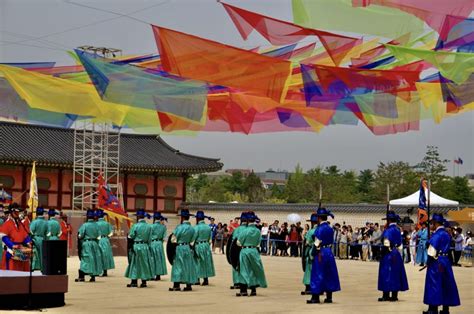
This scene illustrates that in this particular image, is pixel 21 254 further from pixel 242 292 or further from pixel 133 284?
pixel 242 292

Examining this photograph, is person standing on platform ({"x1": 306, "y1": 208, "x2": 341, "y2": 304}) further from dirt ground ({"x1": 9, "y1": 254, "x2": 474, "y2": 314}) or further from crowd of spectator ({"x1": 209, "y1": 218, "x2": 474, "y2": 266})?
crowd of spectator ({"x1": 209, "y1": 218, "x2": 474, "y2": 266})

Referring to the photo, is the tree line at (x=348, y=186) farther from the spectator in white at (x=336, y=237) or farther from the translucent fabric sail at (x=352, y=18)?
the translucent fabric sail at (x=352, y=18)

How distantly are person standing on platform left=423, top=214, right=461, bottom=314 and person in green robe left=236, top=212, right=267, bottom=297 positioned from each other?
4479 millimetres

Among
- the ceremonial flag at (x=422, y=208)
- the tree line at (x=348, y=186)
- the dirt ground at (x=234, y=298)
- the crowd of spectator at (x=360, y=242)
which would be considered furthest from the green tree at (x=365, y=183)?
the dirt ground at (x=234, y=298)

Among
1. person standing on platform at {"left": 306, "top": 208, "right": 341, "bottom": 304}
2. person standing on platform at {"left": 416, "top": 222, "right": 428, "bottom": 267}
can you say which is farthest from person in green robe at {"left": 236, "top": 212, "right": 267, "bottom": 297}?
person standing on platform at {"left": 416, "top": 222, "right": 428, "bottom": 267}

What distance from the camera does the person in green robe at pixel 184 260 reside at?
19750mm

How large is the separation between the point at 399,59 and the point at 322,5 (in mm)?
1941

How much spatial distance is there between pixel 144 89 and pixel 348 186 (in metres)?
51.5

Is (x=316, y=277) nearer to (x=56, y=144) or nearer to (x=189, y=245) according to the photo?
(x=189, y=245)

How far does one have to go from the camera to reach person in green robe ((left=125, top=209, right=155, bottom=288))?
68.2ft

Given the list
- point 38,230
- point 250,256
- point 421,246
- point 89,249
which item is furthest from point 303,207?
point 250,256

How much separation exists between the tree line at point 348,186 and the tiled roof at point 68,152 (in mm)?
8495

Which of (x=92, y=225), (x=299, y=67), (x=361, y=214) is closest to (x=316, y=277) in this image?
(x=299, y=67)

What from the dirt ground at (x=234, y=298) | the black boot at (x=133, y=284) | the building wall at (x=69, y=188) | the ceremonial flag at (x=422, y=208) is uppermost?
the building wall at (x=69, y=188)
